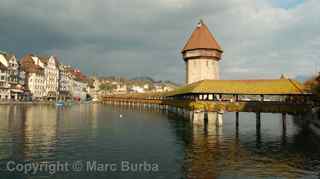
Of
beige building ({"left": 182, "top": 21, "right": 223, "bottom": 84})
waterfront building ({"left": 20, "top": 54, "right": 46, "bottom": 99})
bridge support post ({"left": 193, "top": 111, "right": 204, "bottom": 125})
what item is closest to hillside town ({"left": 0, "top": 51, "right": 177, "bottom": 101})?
waterfront building ({"left": 20, "top": 54, "right": 46, "bottom": 99})

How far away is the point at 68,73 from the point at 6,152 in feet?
425

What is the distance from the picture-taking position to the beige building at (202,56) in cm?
7194

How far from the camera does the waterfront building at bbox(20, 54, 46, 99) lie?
383ft

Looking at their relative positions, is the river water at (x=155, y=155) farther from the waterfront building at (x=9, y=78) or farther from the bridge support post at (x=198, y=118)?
the waterfront building at (x=9, y=78)

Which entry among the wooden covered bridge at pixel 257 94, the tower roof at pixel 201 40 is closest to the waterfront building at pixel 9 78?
the tower roof at pixel 201 40

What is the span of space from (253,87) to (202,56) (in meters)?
32.3

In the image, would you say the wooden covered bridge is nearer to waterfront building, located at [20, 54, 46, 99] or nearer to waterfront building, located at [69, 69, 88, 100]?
waterfront building, located at [20, 54, 46, 99]

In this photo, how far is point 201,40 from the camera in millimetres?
72812

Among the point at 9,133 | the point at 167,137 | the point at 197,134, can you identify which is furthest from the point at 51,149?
the point at 197,134

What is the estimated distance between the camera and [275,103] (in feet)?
123

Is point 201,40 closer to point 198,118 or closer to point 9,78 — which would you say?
point 198,118

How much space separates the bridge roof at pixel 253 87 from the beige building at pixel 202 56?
93.2 ft

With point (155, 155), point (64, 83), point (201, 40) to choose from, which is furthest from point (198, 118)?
point (64, 83)

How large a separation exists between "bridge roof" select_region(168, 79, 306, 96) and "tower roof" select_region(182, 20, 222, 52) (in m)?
29.7
